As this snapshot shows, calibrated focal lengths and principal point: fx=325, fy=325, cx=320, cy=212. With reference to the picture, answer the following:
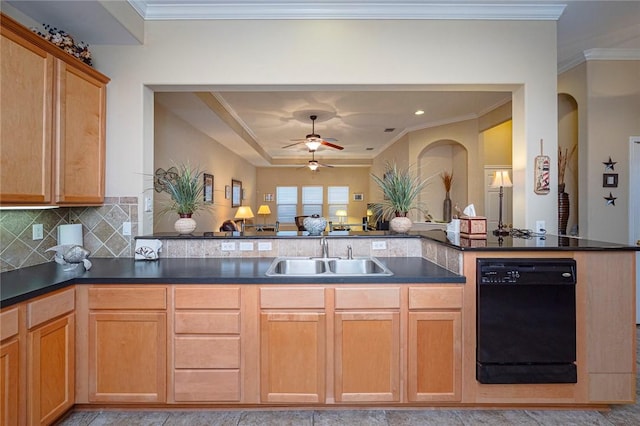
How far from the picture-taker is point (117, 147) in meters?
2.65

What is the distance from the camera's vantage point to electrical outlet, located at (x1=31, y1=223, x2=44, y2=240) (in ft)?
7.39

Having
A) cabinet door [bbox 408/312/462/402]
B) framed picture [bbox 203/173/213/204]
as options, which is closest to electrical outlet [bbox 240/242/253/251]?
cabinet door [bbox 408/312/462/402]

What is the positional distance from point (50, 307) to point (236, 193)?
18.5ft

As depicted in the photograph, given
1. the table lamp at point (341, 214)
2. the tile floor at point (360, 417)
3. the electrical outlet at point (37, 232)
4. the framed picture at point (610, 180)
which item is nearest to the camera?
the tile floor at point (360, 417)

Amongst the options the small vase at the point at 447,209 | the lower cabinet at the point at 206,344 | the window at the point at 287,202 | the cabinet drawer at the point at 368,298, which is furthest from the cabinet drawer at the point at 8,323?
the window at the point at 287,202

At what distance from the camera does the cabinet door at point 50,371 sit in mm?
1668

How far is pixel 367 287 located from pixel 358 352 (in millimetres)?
402

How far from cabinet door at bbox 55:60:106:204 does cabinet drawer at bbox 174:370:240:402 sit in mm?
1392

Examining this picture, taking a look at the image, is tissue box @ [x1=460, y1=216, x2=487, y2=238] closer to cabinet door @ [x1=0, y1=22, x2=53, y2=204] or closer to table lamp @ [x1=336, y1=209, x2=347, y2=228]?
cabinet door @ [x1=0, y1=22, x2=53, y2=204]

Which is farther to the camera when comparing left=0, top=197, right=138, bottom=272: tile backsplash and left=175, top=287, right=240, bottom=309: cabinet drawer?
left=0, top=197, right=138, bottom=272: tile backsplash

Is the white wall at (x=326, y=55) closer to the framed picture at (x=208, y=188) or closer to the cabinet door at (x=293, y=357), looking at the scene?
the cabinet door at (x=293, y=357)

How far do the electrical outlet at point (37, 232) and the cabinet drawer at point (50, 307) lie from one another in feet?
2.21

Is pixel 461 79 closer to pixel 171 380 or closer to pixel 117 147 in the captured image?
pixel 117 147

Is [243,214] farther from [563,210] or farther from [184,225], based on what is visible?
[563,210]
